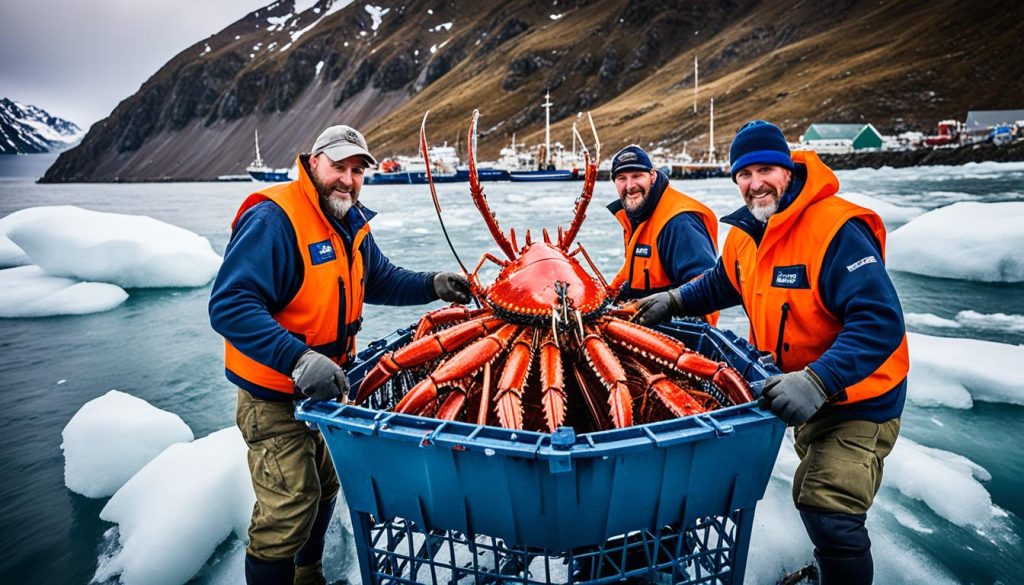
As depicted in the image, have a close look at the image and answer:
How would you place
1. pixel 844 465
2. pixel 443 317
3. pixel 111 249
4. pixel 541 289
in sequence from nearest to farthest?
pixel 844 465 < pixel 541 289 < pixel 443 317 < pixel 111 249

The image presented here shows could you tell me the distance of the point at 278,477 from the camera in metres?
1.97

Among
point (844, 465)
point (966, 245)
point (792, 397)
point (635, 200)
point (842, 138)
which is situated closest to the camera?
point (792, 397)

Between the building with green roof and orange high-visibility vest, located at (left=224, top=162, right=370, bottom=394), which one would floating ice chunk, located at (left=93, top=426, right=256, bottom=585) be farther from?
the building with green roof

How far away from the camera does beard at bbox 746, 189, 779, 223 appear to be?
80.1 inches

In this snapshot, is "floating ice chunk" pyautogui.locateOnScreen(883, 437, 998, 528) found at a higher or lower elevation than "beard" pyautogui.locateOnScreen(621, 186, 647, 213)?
lower

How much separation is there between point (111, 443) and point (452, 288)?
2.52m

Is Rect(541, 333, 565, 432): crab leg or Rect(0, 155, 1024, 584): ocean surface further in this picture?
Rect(0, 155, 1024, 584): ocean surface

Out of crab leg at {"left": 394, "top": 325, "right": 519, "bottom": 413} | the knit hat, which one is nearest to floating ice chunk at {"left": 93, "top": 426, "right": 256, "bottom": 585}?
crab leg at {"left": 394, "top": 325, "right": 519, "bottom": 413}

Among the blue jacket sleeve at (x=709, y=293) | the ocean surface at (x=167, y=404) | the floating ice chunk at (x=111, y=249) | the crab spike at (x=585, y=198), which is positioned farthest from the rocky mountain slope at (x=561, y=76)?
the blue jacket sleeve at (x=709, y=293)

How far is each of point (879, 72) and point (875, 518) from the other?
62426 millimetres

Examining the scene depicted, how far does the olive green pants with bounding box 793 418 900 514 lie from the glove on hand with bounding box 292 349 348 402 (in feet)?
5.20

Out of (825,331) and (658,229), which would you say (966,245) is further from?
(825,331)

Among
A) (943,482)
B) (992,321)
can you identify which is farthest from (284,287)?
(992,321)

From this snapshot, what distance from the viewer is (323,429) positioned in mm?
1634
